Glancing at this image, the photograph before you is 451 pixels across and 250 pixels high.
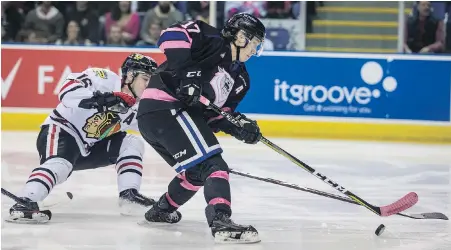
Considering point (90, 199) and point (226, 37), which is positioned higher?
point (226, 37)

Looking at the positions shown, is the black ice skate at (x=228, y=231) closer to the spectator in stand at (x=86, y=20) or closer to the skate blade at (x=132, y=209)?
the skate blade at (x=132, y=209)

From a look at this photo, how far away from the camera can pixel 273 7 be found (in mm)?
8250

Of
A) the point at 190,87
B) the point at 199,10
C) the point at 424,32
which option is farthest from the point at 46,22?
the point at 190,87

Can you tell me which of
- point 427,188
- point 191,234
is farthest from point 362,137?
point 191,234

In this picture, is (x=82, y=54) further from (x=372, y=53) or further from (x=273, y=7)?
(x=372, y=53)

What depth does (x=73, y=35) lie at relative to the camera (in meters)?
8.27

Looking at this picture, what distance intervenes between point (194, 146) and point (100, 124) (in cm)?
81

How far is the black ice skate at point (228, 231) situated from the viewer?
3.62m

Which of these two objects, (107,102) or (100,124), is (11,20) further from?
(107,102)

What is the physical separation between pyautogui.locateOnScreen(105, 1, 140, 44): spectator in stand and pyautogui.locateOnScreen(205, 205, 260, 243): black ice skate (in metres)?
4.94

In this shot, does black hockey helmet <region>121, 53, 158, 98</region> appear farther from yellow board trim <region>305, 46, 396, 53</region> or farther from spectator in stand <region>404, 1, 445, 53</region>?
spectator in stand <region>404, 1, 445, 53</region>

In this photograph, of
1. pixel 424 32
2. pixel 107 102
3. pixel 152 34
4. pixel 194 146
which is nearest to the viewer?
pixel 194 146

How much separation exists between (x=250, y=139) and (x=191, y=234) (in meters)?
0.49

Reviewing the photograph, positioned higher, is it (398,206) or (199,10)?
(199,10)
